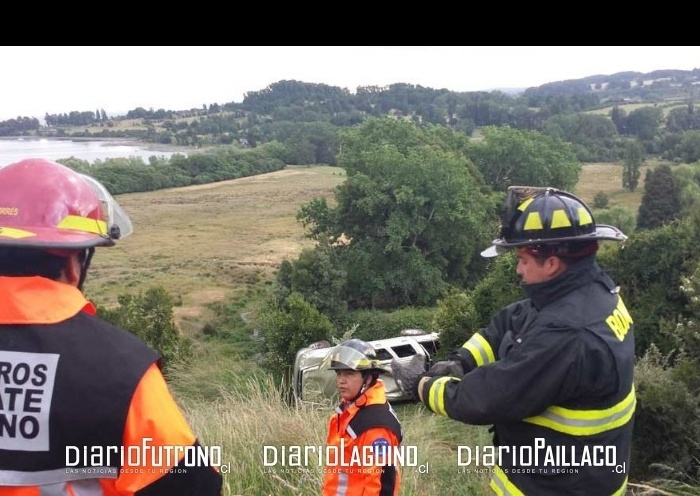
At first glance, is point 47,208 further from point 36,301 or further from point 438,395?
point 438,395

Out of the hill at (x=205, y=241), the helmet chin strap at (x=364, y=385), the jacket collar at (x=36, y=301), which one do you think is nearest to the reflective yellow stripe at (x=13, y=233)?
the jacket collar at (x=36, y=301)

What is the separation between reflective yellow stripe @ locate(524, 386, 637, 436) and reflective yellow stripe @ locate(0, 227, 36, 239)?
194cm

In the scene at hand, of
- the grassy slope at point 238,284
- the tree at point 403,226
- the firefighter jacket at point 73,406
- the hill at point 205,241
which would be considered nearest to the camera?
the firefighter jacket at point 73,406

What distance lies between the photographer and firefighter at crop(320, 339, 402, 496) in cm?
325

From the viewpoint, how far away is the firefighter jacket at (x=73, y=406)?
153 cm

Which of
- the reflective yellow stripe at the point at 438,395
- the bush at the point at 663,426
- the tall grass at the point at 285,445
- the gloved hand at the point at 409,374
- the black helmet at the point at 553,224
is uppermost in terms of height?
the black helmet at the point at 553,224

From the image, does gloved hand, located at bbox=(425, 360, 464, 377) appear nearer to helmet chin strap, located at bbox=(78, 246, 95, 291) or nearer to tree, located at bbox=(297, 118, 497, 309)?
helmet chin strap, located at bbox=(78, 246, 95, 291)

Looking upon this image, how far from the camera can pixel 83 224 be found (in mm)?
1833

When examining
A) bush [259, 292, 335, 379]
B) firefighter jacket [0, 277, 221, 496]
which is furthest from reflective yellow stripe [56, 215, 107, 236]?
bush [259, 292, 335, 379]

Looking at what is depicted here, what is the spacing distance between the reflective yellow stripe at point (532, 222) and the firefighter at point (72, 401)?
163 centimetres

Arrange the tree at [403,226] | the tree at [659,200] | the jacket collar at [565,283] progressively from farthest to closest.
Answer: the tree at [659,200] < the tree at [403,226] < the jacket collar at [565,283]

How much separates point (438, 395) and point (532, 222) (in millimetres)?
835

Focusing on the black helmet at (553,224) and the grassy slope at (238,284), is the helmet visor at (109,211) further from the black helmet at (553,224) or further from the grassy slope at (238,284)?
the grassy slope at (238,284)

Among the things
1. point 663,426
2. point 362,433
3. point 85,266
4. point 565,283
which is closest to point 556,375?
point 565,283
